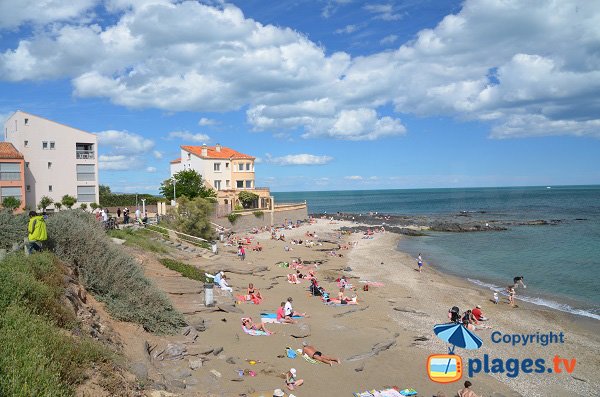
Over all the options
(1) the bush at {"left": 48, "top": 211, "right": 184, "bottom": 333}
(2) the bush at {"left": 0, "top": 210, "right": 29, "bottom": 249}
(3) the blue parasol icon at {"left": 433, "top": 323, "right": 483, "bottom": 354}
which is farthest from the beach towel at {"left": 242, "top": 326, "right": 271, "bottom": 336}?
(2) the bush at {"left": 0, "top": 210, "right": 29, "bottom": 249}

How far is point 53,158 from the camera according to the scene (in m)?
40.7

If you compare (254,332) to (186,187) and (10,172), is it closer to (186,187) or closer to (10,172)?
(10,172)

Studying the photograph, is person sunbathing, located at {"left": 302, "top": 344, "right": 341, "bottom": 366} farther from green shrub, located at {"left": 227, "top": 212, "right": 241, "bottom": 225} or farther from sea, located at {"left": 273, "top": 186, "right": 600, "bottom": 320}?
green shrub, located at {"left": 227, "top": 212, "right": 241, "bottom": 225}

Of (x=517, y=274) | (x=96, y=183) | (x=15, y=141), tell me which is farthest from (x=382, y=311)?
(x=15, y=141)

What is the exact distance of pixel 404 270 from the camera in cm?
3194

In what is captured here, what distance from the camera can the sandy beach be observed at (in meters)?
11.4

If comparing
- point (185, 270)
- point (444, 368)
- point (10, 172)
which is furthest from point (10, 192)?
point (444, 368)

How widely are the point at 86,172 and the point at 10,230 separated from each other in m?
31.4

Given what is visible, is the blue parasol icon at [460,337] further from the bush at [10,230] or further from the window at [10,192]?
the window at [10,192]

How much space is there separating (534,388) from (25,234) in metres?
15.4

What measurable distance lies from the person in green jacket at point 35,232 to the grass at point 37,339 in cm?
108

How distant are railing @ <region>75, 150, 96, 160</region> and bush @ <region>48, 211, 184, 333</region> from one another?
31.4 m

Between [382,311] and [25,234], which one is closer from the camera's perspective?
[25,234]

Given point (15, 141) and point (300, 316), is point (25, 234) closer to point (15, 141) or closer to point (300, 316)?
point (300, 316)
